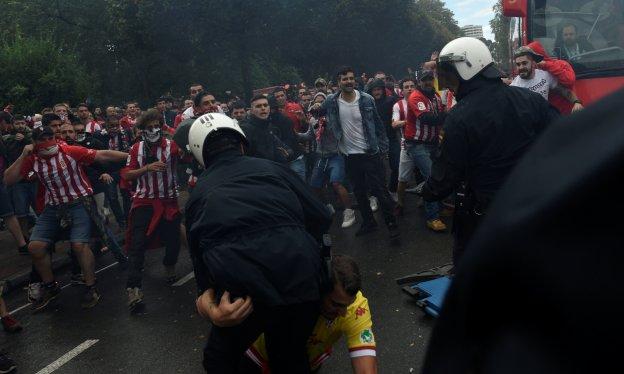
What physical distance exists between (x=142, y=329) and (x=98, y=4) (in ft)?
87.4

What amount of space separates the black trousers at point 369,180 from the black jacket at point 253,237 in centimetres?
368

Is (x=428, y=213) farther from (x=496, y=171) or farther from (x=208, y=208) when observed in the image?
(x=208, y=208)

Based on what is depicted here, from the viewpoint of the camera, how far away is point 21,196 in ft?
26.1

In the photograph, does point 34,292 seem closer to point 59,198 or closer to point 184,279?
point 59,198

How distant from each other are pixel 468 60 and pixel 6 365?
4.18 meters

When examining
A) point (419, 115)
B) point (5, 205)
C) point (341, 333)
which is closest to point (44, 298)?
point (5, 205)

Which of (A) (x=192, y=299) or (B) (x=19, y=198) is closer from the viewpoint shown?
(A) (x=192, y=299)

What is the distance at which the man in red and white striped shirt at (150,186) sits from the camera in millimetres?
5379

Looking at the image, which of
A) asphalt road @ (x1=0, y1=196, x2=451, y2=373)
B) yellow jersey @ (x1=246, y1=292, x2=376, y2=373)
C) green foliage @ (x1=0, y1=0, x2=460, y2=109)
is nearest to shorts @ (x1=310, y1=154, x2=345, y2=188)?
asphalt road @ (x1=0, y1=196, x2=451, y2=373)

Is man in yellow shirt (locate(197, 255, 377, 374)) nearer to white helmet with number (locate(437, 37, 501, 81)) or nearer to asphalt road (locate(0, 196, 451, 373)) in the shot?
asphalt road (locate(0, 196, 451, 373))

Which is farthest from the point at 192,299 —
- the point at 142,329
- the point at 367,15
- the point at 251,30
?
the point at 367,15

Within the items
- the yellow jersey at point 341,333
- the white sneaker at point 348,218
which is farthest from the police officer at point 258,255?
the white sneaker at point 348,218

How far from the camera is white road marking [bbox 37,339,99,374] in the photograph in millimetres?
4266

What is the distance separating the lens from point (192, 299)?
5359 mm
